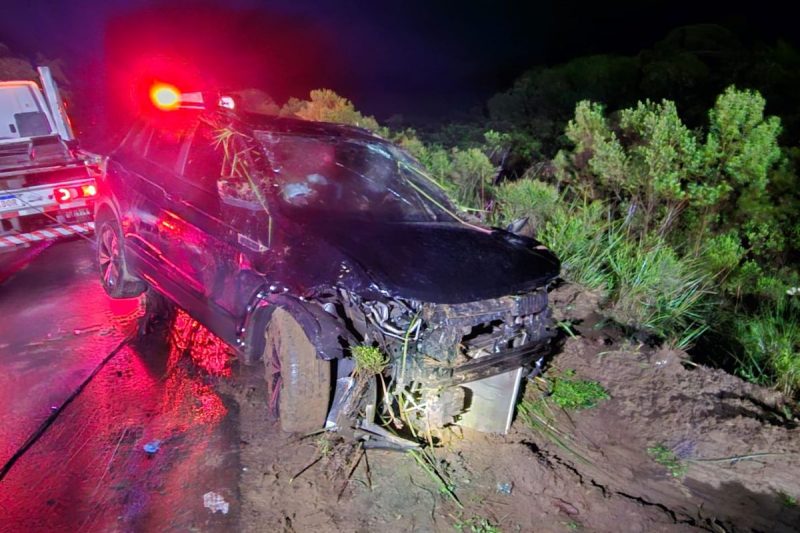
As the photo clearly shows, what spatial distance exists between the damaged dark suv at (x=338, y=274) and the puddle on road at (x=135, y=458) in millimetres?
515

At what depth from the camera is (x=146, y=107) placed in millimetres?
4965

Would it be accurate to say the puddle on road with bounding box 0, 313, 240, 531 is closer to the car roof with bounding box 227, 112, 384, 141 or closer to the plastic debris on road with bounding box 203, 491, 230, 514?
the plastic debris on road with bounding box 203, 491, 230, 514

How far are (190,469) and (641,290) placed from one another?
4.34 metres

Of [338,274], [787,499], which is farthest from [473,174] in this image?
[787,499]

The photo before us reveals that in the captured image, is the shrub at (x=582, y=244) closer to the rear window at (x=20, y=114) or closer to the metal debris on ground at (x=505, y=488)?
the metal debris on ground at (x=505, y=488)

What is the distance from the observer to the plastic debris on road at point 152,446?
3.30 metres

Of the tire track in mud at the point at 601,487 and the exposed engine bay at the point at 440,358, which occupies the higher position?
the exposed engine bay at the point at 440,358

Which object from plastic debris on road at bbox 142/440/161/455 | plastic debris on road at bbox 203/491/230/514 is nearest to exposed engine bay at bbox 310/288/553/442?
plastic debris on road at bbox 203/491/230/514

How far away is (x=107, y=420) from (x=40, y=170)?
4596 mm

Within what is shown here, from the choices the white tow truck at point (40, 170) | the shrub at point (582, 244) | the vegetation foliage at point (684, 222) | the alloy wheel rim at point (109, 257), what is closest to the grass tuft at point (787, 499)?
the vegetation foliage at point (684, 222)

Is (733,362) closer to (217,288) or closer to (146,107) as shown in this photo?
(217,288)

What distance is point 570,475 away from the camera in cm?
331

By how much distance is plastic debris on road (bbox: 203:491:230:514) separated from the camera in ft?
9.34

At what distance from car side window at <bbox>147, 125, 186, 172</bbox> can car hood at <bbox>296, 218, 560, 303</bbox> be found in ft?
6.05
